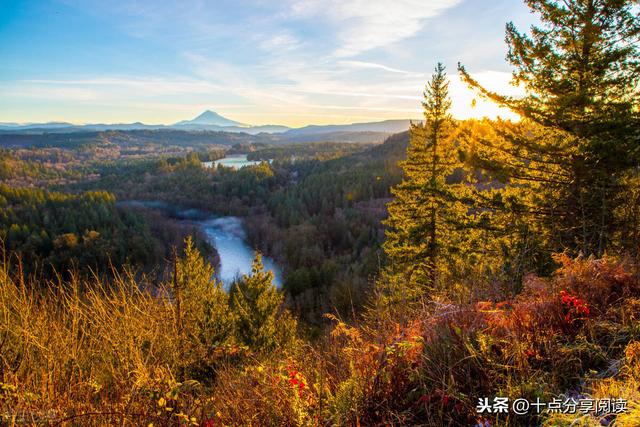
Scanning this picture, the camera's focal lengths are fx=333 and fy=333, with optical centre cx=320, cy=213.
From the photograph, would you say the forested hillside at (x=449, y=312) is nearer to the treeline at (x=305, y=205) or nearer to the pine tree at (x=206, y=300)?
the pine tree at (x=206, y=300)

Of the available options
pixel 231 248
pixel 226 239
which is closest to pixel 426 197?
pixel 231 248

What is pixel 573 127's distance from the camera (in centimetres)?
774

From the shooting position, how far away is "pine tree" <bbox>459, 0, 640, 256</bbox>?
279 inches

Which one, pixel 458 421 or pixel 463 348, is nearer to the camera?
pixel 458 421

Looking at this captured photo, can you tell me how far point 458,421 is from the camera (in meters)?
2.46

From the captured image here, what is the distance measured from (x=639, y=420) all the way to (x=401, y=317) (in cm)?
240

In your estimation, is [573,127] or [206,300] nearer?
[573,127]

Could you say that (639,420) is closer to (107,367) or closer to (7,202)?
(107,367)

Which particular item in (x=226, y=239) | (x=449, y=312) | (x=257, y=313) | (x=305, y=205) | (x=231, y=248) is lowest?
(x=231, y=248)

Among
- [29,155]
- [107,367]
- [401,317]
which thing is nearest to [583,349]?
[401,317]

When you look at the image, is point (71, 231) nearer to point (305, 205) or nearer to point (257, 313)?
point (305, 205)

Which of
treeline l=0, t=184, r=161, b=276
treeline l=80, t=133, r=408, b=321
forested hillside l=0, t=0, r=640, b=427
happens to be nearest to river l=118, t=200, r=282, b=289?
treeline l=80, t=133, r=408, b=321

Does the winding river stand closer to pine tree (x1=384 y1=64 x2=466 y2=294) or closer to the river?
the river

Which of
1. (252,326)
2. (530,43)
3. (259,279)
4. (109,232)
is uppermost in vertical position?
(530,43)
